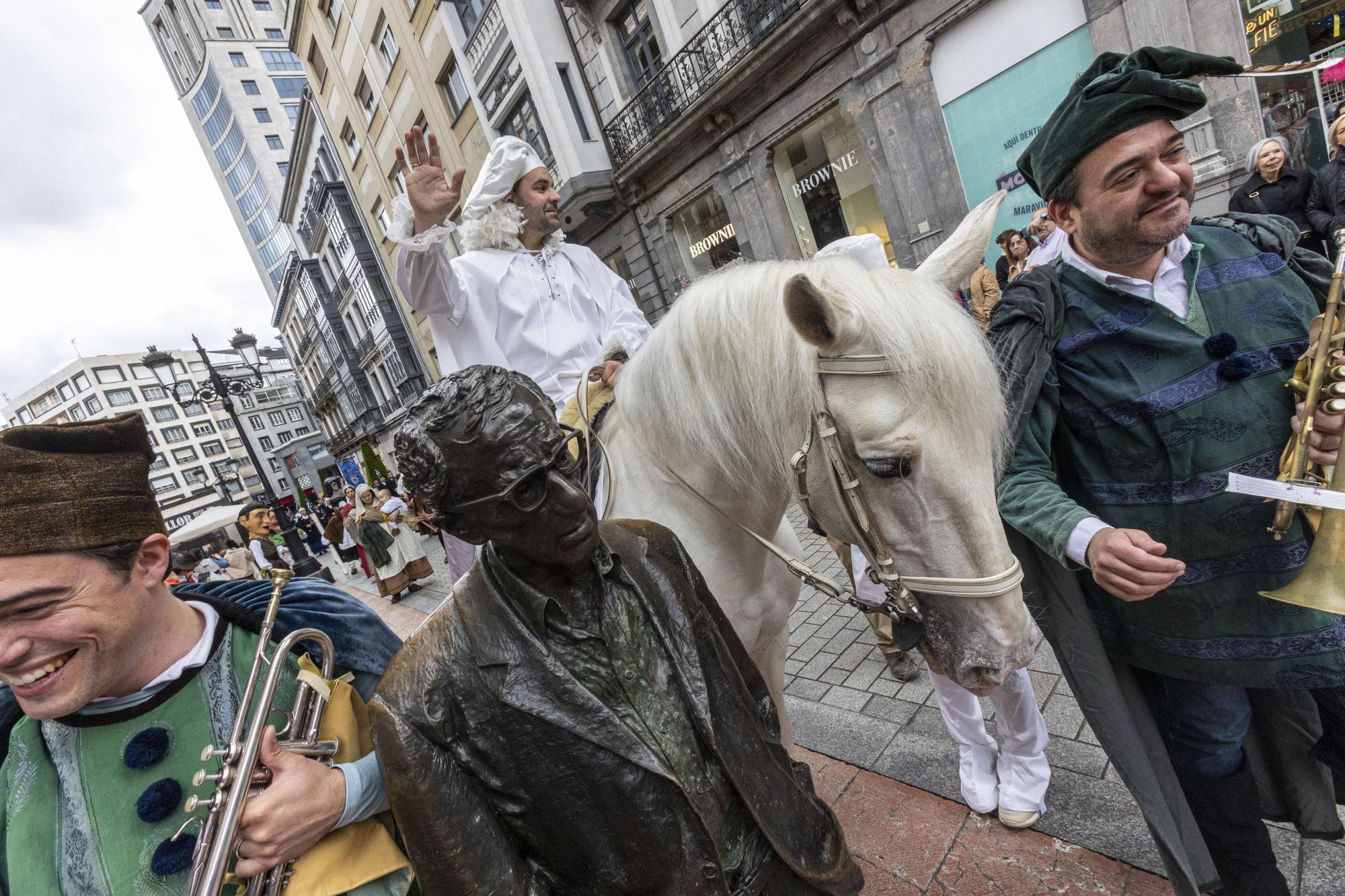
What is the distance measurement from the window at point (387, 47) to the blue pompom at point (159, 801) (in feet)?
73.9

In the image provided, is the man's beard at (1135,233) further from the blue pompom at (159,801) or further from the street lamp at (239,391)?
the street lamp at (239,391)

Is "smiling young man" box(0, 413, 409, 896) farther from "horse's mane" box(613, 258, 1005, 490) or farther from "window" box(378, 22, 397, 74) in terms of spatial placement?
"window" box(378, 22, 397, 74)

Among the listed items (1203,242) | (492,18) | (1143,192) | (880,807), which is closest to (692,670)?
(1143,192)

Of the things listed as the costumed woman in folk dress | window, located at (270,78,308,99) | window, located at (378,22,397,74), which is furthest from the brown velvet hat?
window, located at (270,78,308,99)

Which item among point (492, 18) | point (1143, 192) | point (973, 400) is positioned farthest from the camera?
point (492, 18)

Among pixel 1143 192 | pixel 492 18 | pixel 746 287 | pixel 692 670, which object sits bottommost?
pixel 692 670

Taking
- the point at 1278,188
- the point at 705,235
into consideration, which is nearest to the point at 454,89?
the point at 705,235

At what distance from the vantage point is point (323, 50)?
22453 mm

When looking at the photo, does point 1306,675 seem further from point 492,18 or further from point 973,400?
point 492,18

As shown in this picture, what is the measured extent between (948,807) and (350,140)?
100ft

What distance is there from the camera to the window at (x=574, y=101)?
1361 cm

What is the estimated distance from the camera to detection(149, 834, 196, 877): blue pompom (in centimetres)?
112

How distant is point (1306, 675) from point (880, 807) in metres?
1.63

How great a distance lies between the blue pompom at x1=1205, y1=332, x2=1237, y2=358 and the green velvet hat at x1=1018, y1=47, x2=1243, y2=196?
0.55m
